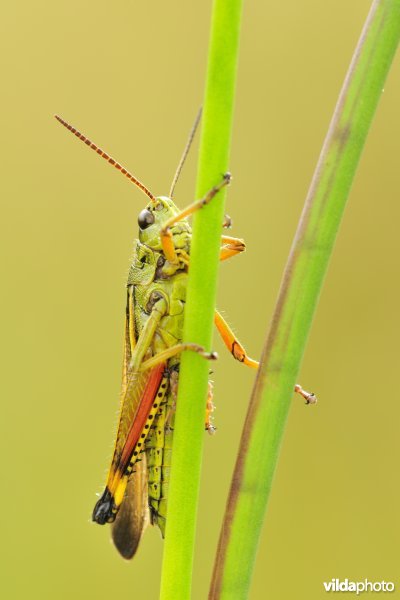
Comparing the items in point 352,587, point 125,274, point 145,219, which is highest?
point 125,274

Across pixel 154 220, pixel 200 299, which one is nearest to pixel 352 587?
pixel 200 299

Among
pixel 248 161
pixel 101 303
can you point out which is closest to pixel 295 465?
pixel 101 303

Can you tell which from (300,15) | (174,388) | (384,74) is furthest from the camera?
(300,15)

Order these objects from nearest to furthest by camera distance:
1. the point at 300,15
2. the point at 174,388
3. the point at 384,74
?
1. the point at 384,74
2. the point at 174,388
3. the point at 300,15

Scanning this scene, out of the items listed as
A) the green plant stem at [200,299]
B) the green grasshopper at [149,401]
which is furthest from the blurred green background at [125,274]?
the green plant stem at [200,299]

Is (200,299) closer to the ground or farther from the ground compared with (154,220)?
closer to the ground

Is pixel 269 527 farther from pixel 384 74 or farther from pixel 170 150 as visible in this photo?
pixel 384 74

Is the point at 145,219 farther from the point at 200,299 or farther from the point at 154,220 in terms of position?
the point at 200,299
